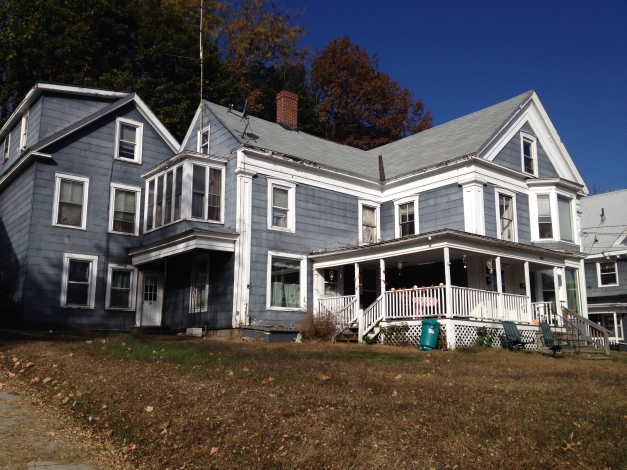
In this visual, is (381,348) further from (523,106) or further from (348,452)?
(523,106)

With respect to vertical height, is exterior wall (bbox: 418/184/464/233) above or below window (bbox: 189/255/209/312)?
above

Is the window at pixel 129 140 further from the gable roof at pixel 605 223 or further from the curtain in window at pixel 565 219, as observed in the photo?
the gable roof at pixel 605 223

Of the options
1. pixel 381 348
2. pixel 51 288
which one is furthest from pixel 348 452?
pixel 51 288

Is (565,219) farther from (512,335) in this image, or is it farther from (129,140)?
(129,140)

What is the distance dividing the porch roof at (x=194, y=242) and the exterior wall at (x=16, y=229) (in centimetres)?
437

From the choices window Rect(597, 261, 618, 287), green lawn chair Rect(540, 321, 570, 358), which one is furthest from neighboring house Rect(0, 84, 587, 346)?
window Rect(597, 261, 618, 287)

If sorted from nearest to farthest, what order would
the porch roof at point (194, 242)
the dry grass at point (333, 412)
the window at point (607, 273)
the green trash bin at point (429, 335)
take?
the dry grass at point (333, 412), the green trash bin at point (429, 335), the porch roof at point (194, 242), the window at point (607, 273)

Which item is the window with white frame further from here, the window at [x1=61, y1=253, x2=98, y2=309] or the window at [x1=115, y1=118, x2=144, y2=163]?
the window at [x1=61, y1=253, x2=98, y2=309]

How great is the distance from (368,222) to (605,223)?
17.0 m

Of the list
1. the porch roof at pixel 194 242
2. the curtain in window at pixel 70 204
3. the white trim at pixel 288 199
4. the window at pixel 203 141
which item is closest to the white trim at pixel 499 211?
the white trim at pixel 288 199

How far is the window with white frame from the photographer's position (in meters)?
24.8

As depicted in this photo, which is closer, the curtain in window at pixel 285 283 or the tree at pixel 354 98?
the curtain in window at pixel 285 283

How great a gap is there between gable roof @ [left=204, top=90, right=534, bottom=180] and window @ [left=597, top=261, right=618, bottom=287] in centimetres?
1222

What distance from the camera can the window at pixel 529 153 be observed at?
25.1m
